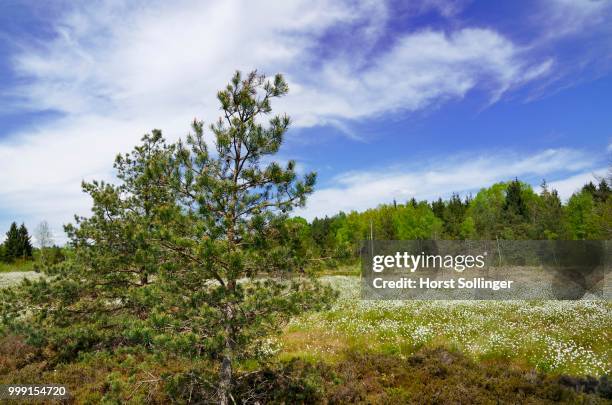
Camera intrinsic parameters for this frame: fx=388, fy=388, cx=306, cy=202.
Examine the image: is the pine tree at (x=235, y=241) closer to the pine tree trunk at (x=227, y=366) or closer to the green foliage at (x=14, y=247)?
the pine tree trunk at (x=227, y=366)

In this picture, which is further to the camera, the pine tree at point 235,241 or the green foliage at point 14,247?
the green foliage at point 14,247

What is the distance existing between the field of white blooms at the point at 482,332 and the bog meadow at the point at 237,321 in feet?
0.31

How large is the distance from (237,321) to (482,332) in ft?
41.6

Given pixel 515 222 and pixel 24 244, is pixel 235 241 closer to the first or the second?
pixel 515 222

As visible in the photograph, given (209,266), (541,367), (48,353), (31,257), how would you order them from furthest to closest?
(31,257) → (48,353) → (541,367) → (209,266)

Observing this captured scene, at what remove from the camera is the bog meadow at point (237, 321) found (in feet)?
25.4

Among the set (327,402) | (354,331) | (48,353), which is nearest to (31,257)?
(48,353)

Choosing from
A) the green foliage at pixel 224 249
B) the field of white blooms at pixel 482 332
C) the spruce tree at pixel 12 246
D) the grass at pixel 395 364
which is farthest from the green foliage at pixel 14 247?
the green foliage at pixel 224 249

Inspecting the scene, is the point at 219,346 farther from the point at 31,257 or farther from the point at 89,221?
the point at 31,257

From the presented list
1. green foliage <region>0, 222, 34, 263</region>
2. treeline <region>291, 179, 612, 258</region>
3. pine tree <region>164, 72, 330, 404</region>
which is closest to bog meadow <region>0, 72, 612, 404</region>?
pine tree <region>164, 72, 330, 404</region>

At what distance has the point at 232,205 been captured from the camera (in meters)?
8.44

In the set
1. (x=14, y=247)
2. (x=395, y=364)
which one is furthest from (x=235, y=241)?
(x=14, y=247)

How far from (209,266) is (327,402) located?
16.9 feet

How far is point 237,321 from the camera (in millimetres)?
7715
